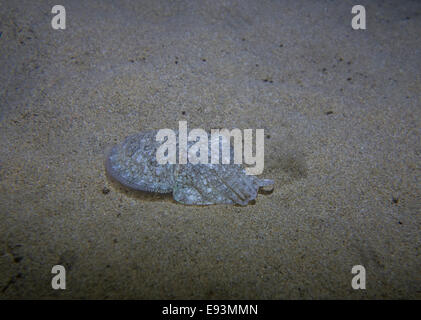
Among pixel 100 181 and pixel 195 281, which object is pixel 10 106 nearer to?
pixel 100 181

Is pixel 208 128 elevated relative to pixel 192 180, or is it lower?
elevated

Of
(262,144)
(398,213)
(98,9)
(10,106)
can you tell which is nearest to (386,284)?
(398,213)

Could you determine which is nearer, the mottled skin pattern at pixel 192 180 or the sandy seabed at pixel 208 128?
the sandy seabed at pixel 208 128

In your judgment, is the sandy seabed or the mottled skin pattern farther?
the mottled skin pattern

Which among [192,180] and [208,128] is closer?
[192,180]
